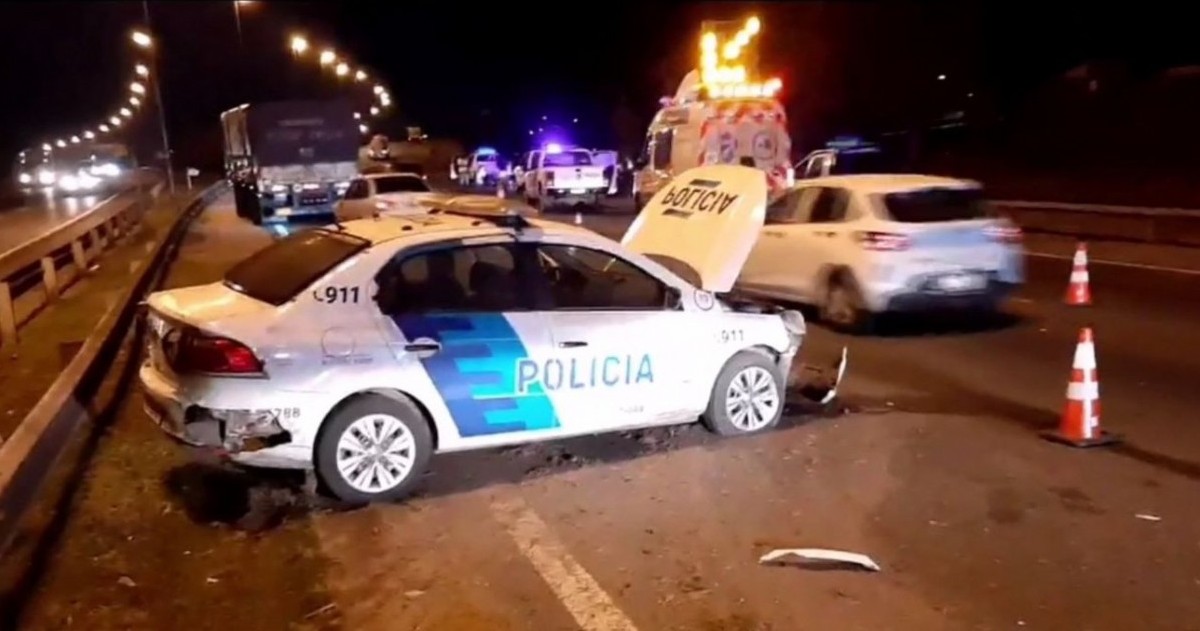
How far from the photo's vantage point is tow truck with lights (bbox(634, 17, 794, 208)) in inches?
805

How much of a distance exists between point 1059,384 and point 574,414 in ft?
Answer: 14.2

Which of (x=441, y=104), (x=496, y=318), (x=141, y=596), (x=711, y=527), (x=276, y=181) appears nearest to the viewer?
(x=141, y=596)

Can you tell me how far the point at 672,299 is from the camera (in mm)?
8203

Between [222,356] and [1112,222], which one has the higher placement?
[222,356]

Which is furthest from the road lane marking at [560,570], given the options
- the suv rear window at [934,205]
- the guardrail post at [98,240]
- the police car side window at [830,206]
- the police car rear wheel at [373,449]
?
the guardrail post at [98,240]

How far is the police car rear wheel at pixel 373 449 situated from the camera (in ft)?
23.3

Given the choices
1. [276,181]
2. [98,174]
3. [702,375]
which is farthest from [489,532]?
[98,174]

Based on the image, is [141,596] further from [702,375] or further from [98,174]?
[98,174]

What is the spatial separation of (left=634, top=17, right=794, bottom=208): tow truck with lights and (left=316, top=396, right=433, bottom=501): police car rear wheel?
12.9m

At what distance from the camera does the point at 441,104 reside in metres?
108

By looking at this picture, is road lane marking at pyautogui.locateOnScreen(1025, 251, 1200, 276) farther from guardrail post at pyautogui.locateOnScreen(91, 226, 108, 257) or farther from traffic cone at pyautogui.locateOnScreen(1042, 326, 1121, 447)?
guardrail post at pyautogui.locateOnScreen(91, 226, 108, 257)

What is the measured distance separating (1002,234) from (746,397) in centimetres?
514

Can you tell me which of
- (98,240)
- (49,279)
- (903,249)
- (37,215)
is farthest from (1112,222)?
(37,215)

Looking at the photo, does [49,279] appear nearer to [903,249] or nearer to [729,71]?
[729,71]
